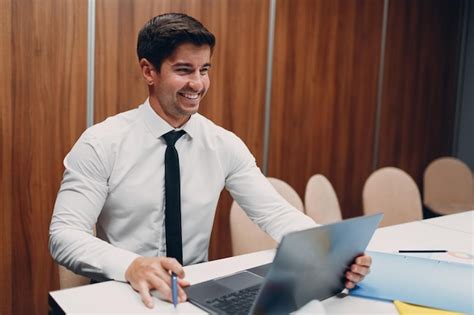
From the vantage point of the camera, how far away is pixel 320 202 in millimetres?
3014

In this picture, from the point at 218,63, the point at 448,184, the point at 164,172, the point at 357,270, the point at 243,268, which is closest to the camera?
the point at 357,270

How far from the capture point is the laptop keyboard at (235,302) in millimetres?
1444

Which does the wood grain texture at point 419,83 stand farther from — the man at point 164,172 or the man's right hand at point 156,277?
the man's right hand at point 156,277

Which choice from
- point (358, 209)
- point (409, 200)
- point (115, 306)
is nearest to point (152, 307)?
point (115, 306)

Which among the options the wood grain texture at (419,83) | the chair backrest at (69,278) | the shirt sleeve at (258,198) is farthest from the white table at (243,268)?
the wood grain texture at (419,83)

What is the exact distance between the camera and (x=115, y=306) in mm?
1461

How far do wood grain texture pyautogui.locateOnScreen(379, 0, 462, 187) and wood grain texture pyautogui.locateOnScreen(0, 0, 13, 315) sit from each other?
112 inches

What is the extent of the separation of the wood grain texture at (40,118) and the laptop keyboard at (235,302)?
1.78 meters

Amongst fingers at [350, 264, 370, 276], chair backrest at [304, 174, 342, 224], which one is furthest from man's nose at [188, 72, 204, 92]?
chair backrest at [304, 174, 342, 224]

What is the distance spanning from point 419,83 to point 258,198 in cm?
308

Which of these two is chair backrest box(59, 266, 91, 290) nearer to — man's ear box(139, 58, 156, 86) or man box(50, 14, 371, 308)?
man box(50, 14, 371, 308)

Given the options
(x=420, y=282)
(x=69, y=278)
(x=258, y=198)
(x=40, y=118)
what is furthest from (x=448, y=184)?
(x=69, y=278)

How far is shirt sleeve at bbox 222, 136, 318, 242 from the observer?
2.04m

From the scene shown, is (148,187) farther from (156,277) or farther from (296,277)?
(296,277)
